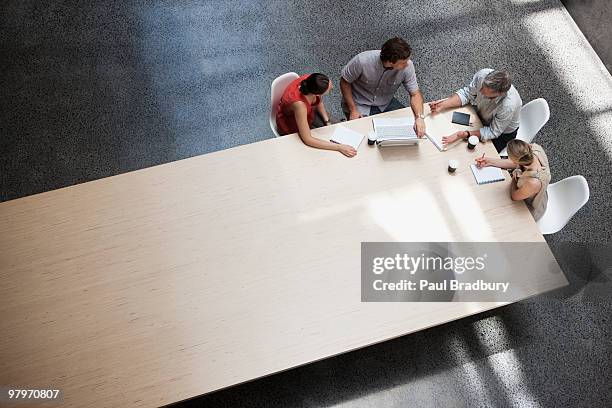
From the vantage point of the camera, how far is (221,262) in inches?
122

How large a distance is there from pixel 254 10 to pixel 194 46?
67 centimetres

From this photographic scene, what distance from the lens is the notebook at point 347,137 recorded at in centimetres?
352

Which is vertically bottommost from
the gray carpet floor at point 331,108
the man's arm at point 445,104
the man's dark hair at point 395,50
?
the gray carpet floor at point 331,108

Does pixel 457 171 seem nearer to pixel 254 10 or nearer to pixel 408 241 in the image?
pixel 408 241

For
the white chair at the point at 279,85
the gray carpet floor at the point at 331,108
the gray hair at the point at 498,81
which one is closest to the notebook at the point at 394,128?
the gray hair at the point at 498,81

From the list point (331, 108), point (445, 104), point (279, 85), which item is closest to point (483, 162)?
point (445, 104)

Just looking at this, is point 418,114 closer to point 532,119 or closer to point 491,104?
point 491,104

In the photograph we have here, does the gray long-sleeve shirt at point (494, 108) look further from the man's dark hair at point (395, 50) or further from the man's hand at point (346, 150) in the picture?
the man's hand at point (346, 150)

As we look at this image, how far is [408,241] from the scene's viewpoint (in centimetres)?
321

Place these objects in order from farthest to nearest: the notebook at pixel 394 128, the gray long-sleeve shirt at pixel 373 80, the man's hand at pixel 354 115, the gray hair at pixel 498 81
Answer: the man's hand at pixel 354 115 → the gray long-sleeve shirt at pixel 373 80 → the notebook at pixel 394 128 → the gray hair at pixel 498 81

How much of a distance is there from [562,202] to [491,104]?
761mm

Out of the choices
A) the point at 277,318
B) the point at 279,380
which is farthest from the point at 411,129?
the point at 279,380

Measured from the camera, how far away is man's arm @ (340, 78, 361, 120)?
3.96 meters

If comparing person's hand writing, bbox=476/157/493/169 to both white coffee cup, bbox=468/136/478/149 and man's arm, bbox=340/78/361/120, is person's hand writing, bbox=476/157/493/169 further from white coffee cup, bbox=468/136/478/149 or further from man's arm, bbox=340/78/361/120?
man's arm, bbox=340/78/361/120
